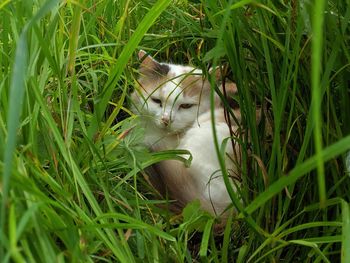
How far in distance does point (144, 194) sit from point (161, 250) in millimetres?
365

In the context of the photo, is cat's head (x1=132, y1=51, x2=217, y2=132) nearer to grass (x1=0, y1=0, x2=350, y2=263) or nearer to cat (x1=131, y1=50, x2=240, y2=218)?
cat (x1=131, y1=50, x2=240, y2=218)

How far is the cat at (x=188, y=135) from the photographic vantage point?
1.24 metres

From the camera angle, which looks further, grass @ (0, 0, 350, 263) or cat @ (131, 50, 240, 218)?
cat @ (131, 50, 240, 218)

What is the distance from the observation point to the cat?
1.24 meters

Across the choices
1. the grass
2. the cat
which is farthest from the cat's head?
the grass

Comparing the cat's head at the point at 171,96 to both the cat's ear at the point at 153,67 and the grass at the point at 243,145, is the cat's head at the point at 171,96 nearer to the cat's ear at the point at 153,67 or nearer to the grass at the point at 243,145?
the cat's ear at the point at 153,67

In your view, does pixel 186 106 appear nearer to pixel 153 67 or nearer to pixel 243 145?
pixel 153 67

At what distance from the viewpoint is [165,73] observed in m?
1.74

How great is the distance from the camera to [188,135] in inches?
61.7

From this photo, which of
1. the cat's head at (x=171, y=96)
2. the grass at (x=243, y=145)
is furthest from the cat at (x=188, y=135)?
the grass at (x=243, y=145)

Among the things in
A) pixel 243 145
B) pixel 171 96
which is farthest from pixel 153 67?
pixel 243 145

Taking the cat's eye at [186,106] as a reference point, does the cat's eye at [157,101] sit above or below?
above

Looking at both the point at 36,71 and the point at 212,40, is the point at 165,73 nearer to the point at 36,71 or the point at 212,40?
the point at 212,40

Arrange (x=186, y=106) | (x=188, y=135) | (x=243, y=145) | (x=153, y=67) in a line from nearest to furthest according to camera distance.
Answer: (x=243, y=145), (x=188, y=135), (x=153, y=67), (x=186, y=106)
